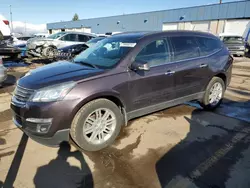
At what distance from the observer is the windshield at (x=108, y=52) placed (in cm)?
344

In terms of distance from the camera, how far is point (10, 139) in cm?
346

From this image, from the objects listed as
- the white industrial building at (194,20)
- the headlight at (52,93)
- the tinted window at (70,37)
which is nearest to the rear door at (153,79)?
the headlight at (52,93)

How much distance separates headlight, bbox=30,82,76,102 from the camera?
107 inches

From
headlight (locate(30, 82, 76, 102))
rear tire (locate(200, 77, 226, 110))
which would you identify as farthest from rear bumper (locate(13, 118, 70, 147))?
rear tire (locate(200, 77, 226, 110))

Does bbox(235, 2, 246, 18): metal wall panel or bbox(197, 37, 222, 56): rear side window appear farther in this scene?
bbox(235, 2, 246, 18): metal wall panel

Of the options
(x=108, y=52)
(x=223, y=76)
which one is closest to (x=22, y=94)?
(x=108, y=52)

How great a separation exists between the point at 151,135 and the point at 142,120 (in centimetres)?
63

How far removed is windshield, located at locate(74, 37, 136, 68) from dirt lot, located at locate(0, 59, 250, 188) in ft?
4.21

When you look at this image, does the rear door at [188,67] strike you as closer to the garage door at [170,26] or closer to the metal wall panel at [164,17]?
the metal wall panel at [164,17]

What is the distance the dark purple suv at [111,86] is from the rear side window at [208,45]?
25 mm

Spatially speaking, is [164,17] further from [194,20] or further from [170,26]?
[194,20]

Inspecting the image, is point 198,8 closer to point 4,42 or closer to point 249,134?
point 4,42

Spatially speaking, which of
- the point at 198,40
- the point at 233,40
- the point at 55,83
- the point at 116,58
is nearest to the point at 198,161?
the point at 116,58

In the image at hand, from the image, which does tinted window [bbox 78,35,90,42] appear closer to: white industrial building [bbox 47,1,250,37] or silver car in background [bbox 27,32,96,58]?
silver car in background [bbox 27,32,96,58]
